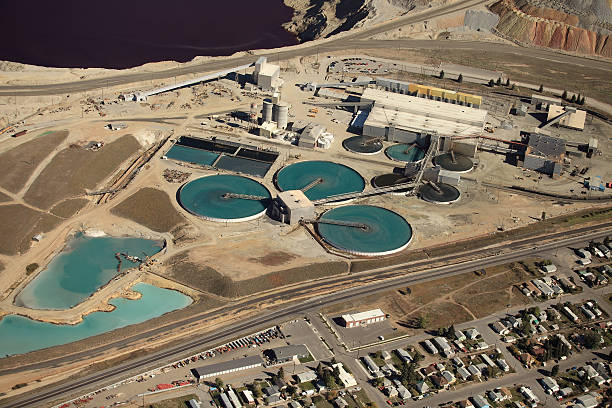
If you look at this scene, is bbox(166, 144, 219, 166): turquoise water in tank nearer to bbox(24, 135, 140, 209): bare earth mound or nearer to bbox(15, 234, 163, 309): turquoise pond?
bbox(24, 135, 140, 209): bare earth mound

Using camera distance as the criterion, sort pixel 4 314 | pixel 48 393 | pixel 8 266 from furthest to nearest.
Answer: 1. pixel 8 266
2. pixel 4 314
3. pixel 48 393

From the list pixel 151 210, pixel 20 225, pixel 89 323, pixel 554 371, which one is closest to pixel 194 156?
pixel 151 210

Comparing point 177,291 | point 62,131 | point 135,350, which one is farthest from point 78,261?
point 62,131

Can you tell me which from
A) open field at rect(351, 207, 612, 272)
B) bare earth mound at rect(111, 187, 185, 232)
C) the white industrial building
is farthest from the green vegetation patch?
bare earth mound at rect(111, 187, 185, 232)

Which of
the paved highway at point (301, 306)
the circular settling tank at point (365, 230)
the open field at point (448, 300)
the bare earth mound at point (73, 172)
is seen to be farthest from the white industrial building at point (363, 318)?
the bare earth mound at point (73, 172)

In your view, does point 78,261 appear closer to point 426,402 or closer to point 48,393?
point 48,393

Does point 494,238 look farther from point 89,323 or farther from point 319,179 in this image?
point 89,323
